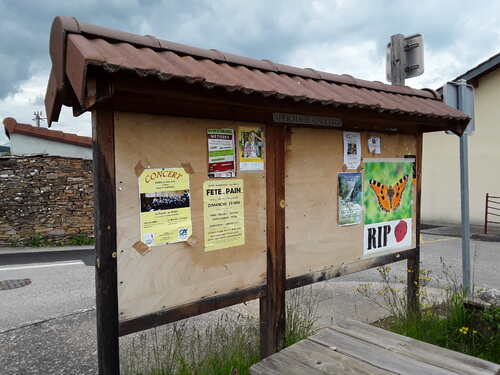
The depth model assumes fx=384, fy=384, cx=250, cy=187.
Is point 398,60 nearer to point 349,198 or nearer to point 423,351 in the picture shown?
point 349,198

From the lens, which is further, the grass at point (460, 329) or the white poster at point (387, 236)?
the white poster at point (387, 236)

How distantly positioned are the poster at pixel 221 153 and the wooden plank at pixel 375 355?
47.0 inches

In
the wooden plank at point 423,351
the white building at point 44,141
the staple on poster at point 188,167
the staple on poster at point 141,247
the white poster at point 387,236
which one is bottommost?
the wooden plank at point 423,351

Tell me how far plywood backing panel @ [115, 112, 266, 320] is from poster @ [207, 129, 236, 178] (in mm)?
39

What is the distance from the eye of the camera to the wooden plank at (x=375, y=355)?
1882mm

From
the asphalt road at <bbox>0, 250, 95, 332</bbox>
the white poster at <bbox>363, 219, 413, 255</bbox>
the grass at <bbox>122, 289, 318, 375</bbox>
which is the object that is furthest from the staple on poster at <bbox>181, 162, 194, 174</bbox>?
the asphalt road at <bbox>0, 250, 95, 332</bbox>

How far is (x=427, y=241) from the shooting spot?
9.91 metres

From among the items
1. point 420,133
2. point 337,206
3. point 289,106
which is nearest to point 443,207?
point 420,133

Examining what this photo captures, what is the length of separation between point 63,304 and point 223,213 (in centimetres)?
362

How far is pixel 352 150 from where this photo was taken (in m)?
3.41

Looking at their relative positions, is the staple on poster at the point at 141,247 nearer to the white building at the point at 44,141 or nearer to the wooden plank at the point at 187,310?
the wooden plank at the point at 187,310

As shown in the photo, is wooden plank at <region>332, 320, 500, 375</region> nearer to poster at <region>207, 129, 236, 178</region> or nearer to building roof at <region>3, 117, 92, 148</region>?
poster at <region>207, 129, 236, 178</region>

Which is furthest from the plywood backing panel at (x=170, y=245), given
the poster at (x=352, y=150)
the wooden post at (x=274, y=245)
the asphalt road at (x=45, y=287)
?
the asphalt road at (x=45, y=287)

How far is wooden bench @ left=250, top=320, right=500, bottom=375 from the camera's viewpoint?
1.89 metres
